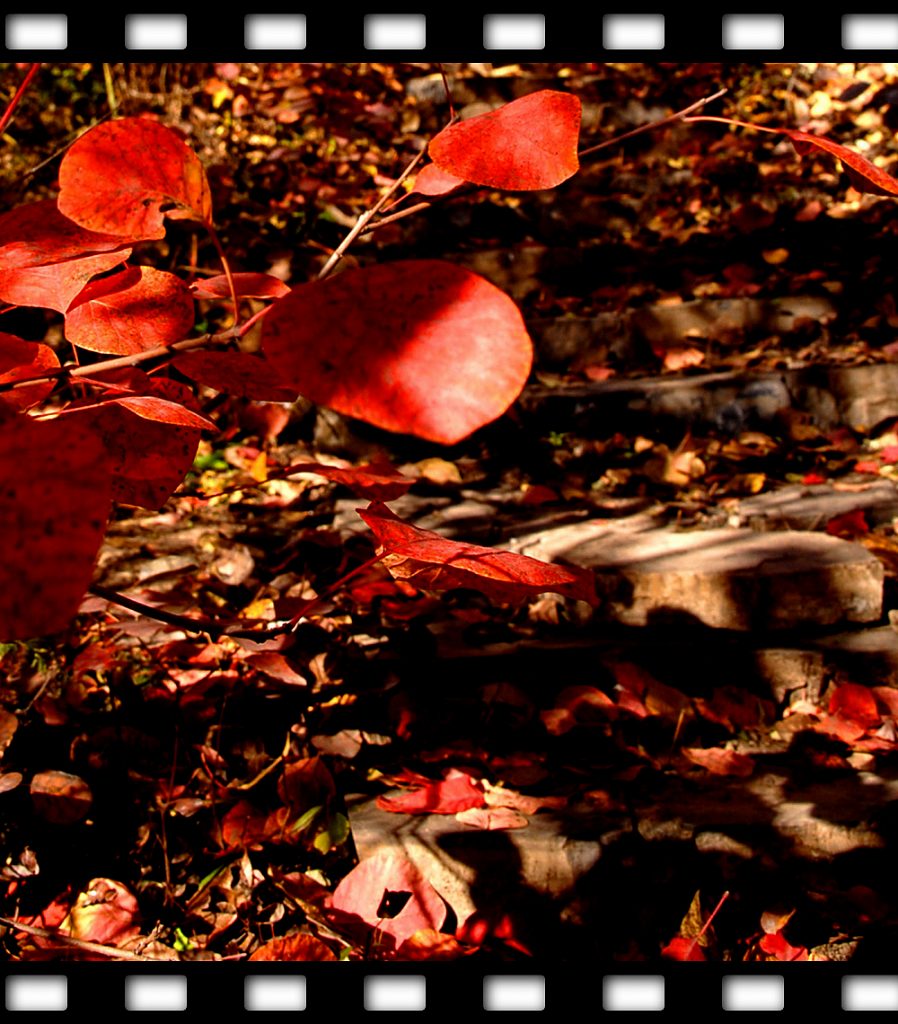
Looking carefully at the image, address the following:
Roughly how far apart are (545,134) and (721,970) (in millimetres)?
847

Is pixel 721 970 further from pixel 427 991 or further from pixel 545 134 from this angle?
pixel 545 134

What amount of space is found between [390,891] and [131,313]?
2.69ft

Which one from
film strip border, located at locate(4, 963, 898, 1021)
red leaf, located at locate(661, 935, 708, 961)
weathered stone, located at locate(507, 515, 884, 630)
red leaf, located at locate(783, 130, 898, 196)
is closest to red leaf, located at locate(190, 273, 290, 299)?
red leaf, located at locate(783, 130, 898, 196)

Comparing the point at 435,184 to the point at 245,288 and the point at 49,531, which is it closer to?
the point at 245,288

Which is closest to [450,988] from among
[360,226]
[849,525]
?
[360,226]

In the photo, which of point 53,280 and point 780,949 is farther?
point 780,949

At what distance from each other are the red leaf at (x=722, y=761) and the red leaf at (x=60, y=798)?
2.91ft

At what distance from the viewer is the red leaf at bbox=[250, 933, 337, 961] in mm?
931

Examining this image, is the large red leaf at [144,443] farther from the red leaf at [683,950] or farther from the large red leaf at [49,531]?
the red leaf at [683,950]

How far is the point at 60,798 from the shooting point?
965 mm

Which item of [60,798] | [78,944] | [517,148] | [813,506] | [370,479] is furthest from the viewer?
[813,506]

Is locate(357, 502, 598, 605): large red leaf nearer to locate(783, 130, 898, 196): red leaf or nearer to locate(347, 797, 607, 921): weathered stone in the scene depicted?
locate(783, 130, 898, 196): red leaf

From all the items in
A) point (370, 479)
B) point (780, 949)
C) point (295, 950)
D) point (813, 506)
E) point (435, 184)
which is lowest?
point (780, 949)

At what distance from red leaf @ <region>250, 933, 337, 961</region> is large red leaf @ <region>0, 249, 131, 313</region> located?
0.77m
